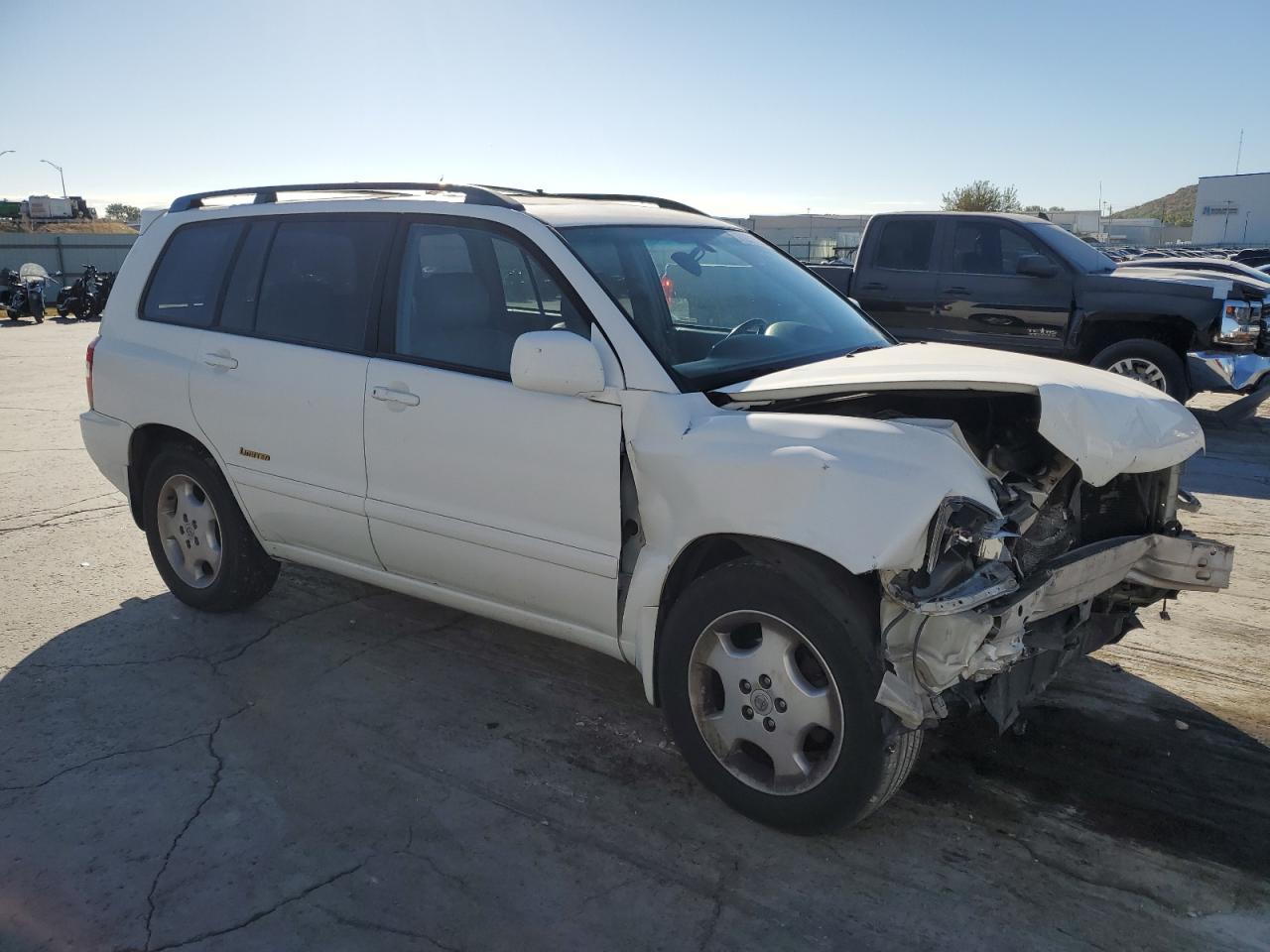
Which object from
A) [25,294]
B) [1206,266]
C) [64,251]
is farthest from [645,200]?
[64,251]

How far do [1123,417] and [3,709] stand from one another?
431 centimetres

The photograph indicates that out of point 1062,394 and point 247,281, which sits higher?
point 247,281

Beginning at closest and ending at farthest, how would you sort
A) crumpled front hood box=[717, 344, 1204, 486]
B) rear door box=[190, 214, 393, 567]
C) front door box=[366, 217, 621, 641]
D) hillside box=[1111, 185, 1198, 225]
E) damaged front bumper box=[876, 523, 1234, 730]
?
damaged front bumper box=[876, 523, 1234, 730], crumpled front hood box=[717, 344, 1204, 486], front door box=[366, 217, 621, 641], rear door box=[190, 214, 393, 567], hillside box=[1111, 185, 1198, 225]

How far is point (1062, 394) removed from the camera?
3.13m

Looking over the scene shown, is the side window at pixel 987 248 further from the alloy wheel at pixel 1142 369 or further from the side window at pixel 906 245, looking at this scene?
the alloy wheel at pixel 1142 369

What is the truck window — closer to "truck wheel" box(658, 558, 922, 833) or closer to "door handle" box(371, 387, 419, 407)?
"door handle" box(371, 387, 419, 407)

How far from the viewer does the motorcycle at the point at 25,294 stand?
926 inches

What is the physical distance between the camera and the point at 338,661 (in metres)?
4.69

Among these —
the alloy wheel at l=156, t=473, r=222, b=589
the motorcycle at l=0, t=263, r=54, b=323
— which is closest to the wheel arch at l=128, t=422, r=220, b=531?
the alloy wheel at l=156, t=473, r=222, b=589

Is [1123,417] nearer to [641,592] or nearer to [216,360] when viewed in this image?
[641,592]

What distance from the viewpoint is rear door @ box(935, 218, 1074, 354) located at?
33.7 ft

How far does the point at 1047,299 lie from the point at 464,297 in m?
7.71

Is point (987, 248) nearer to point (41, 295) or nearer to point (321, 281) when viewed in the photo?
point (321, 281)

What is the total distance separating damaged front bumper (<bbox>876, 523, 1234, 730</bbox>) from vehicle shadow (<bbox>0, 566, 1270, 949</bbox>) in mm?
448
